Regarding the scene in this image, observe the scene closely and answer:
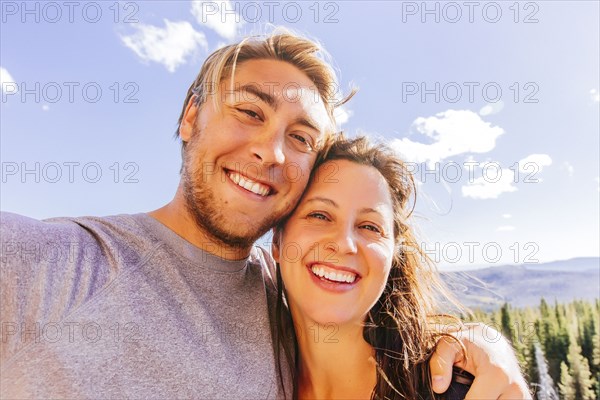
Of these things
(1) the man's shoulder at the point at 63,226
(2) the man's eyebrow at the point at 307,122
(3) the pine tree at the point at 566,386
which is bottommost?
(3) the pine tree at the point at 566,386

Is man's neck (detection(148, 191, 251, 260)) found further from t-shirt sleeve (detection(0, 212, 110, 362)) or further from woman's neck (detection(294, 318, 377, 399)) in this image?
woman's neck (detection(294, 318, 377, 399))

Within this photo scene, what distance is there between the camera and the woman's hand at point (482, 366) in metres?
2.77

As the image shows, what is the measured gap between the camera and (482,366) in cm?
286

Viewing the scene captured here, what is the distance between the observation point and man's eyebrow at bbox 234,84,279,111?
3109 mm

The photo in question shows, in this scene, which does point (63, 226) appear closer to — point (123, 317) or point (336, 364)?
point (123, 317)

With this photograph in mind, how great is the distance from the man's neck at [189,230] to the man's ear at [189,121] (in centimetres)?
56

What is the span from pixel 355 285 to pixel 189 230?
3.70 ft

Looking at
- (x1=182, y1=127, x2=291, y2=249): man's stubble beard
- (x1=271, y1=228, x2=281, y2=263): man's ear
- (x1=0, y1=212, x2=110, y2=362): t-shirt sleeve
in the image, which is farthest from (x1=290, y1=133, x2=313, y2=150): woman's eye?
(x1=0, y1=212, x2=110, y2=362): t-shirt sleeve

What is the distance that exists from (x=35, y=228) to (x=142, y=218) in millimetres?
726

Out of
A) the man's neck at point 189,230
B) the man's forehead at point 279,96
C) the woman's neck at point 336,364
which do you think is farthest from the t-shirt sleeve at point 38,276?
the woman's neck at point 336,364

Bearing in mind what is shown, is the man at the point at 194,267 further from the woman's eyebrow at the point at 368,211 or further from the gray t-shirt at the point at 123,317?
the woman's eyebrow at the point at 368,211

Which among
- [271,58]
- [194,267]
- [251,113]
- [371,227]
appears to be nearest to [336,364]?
[371,227]

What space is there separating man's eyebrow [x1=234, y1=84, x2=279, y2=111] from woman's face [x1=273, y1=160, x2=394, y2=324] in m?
0.61

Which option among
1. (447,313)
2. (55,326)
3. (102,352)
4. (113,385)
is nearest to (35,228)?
(55,326)
